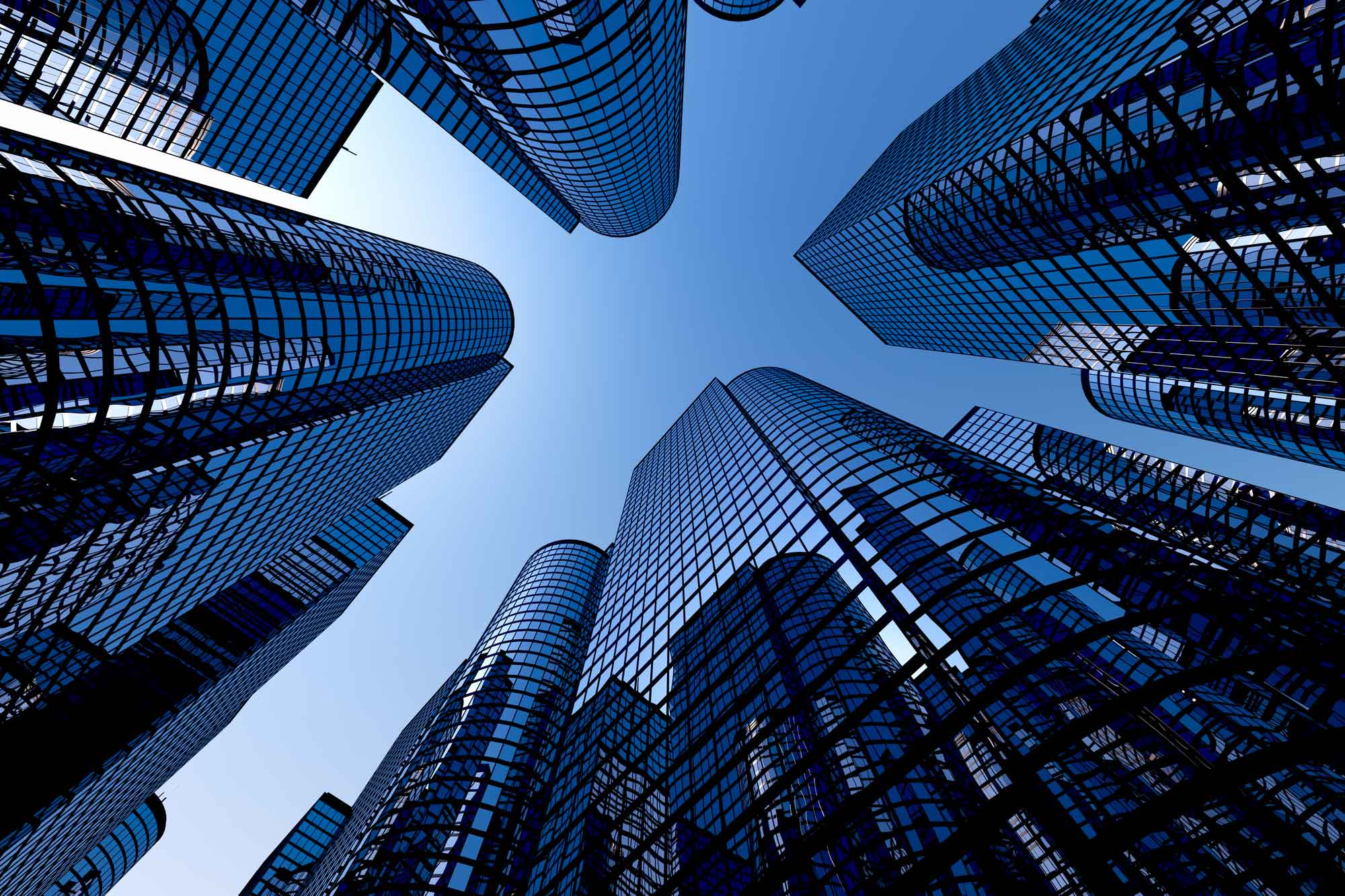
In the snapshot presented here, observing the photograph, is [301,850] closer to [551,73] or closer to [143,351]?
[143,351]

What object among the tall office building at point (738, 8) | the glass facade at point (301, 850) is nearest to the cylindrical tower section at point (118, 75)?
the tall office building at point (738, 8)

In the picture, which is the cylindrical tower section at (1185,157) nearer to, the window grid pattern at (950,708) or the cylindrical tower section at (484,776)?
the window grid pattern at (950,708)

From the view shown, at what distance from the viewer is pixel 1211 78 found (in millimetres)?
12359

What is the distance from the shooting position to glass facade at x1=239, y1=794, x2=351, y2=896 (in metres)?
85.2

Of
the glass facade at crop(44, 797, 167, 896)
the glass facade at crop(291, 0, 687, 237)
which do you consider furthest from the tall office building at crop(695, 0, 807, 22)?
the glass facade at crop(44, 797, 167, 896)

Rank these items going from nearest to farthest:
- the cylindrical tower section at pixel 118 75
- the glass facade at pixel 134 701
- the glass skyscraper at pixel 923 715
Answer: the glass skyscraper at pixel 923 715, the cylindrical tower section at pixel 118 75, the glass facade at pixel 134 701

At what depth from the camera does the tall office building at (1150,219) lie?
17.0m

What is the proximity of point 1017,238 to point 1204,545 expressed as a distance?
23.1 m

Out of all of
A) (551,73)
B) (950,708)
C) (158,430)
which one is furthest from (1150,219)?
(158,430)

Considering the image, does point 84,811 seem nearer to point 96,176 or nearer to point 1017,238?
point 96,176

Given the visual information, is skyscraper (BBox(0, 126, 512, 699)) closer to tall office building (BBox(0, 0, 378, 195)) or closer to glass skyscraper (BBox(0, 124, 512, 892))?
glass skyscraper (BBox(0, 124, 512, 892))

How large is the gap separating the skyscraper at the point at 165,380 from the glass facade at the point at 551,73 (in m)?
13.9

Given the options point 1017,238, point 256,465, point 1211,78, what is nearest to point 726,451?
point 1017,238

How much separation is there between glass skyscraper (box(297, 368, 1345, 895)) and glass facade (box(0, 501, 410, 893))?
22.0 metres
